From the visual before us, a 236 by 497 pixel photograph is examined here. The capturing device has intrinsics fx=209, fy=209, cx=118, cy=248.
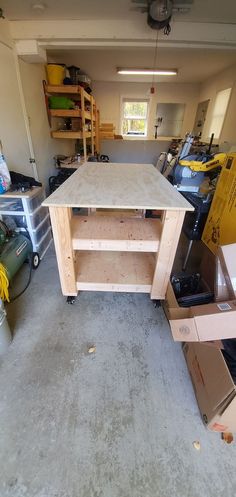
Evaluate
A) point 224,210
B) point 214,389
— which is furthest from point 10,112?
point 214,389

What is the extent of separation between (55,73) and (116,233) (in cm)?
288

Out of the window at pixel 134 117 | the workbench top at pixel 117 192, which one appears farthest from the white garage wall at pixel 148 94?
the workbench top at pixel 117 192

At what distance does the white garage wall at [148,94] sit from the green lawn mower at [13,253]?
570 centimetres

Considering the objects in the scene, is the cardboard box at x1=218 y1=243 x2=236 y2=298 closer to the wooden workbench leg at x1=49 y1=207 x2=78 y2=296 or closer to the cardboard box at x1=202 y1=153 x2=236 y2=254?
the cardboard box at x1=202 y1=153 x2=236 y2=254

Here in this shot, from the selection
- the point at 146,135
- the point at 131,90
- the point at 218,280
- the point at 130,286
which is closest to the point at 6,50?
the point at 130,286

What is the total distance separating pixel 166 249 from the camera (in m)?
1.33

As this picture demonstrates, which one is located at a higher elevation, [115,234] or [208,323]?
[115,234]

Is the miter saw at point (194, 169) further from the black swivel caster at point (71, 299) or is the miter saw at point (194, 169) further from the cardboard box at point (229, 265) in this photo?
the black swivel caster at point (71, 299)

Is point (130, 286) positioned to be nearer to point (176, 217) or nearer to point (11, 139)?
point (176, 217)

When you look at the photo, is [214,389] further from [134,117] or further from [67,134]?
[134,117]

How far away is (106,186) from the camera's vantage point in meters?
1.45

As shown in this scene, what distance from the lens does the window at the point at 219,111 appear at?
4070 millimetres

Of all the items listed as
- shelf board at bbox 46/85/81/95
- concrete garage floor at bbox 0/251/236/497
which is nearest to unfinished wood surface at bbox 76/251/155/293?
concrete garage floor at bbox 0/251/236/497

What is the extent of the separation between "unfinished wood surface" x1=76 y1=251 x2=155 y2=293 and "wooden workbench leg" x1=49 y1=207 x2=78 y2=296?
8 centimetres
